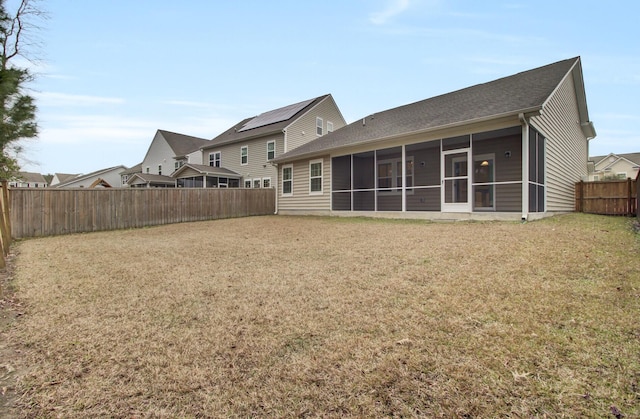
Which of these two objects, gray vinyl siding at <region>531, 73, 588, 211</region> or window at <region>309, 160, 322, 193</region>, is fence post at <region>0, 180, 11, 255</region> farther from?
gray vinyl siding at <region>531, 73, 588, 211</region>

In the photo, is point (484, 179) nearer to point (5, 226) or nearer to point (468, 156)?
point (468, 156)

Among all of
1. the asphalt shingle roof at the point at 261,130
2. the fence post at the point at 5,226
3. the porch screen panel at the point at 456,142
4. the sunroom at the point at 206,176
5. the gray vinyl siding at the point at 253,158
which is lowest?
the fence post at the point at 5,226

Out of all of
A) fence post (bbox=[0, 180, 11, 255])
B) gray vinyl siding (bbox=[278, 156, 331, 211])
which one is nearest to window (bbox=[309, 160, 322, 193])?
→ gray vinyl siding (bbox=[278, 156, 331, 211])

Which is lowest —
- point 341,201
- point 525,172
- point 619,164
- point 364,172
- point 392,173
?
point 341,201

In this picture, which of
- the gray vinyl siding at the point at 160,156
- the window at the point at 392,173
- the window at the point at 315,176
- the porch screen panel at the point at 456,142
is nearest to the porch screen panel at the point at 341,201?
the window at the point at 315,176

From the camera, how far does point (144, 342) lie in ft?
8.09

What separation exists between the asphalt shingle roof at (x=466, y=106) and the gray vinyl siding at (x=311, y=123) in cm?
465

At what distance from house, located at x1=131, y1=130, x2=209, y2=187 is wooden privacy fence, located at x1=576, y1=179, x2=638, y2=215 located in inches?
1076

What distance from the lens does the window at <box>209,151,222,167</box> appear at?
74.6 ft

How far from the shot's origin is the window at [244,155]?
20844 mm

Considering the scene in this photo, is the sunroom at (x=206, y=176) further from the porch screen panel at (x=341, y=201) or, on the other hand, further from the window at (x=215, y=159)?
the porch screen panel at (x=341, y=201)

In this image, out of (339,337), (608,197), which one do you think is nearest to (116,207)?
(339,337)

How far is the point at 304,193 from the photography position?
1472 centimetres

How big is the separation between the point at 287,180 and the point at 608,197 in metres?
13.8
